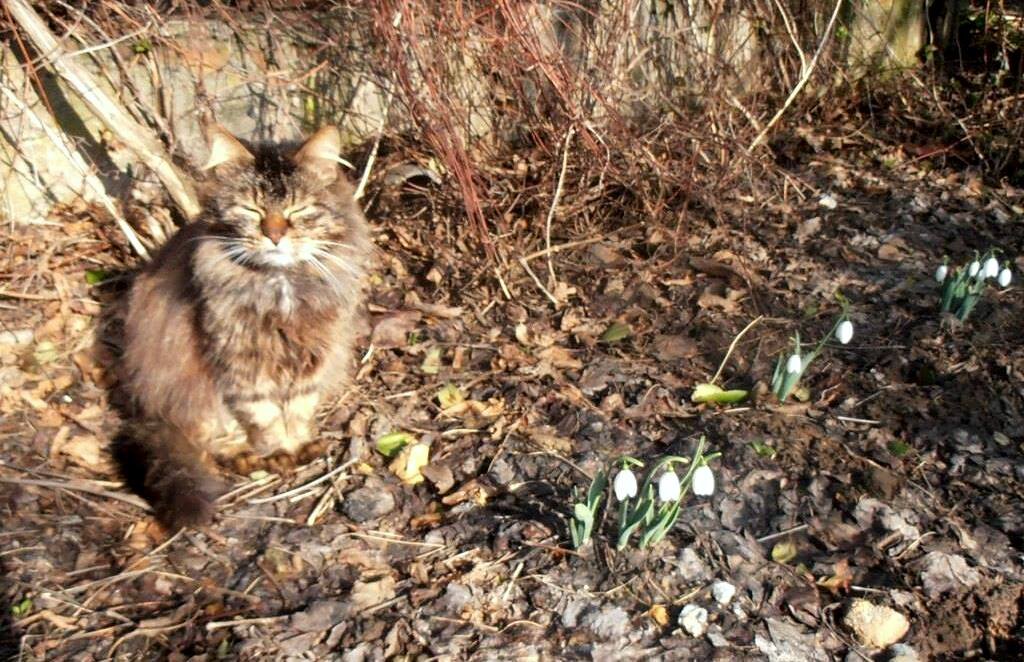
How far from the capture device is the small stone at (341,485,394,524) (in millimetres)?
3195

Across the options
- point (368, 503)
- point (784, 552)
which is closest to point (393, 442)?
point (368, 503)

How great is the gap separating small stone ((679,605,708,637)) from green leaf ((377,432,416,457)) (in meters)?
1.33

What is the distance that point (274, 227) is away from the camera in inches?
116

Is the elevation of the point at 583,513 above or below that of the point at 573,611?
above

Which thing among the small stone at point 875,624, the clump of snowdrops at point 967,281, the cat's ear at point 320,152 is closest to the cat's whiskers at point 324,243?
the cat's ear at point 320,152

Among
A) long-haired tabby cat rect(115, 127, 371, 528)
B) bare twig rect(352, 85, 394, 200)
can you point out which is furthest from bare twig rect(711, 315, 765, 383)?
bare twig rect(352, 85, 394, 200)

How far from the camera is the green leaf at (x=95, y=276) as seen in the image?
13.7 feet

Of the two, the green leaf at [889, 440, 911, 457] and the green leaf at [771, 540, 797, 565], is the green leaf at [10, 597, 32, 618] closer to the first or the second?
the green leaf at [771, 540, 797, 565]

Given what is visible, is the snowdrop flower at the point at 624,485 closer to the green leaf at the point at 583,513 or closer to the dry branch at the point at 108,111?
the green leaf at the point at 583,513

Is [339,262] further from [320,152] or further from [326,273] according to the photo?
[320,152]

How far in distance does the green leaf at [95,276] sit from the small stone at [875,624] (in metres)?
3.58

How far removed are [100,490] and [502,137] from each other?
259cm

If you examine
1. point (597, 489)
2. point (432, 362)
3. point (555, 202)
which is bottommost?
point (432, 362)

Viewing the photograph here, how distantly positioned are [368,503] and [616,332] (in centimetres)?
144
